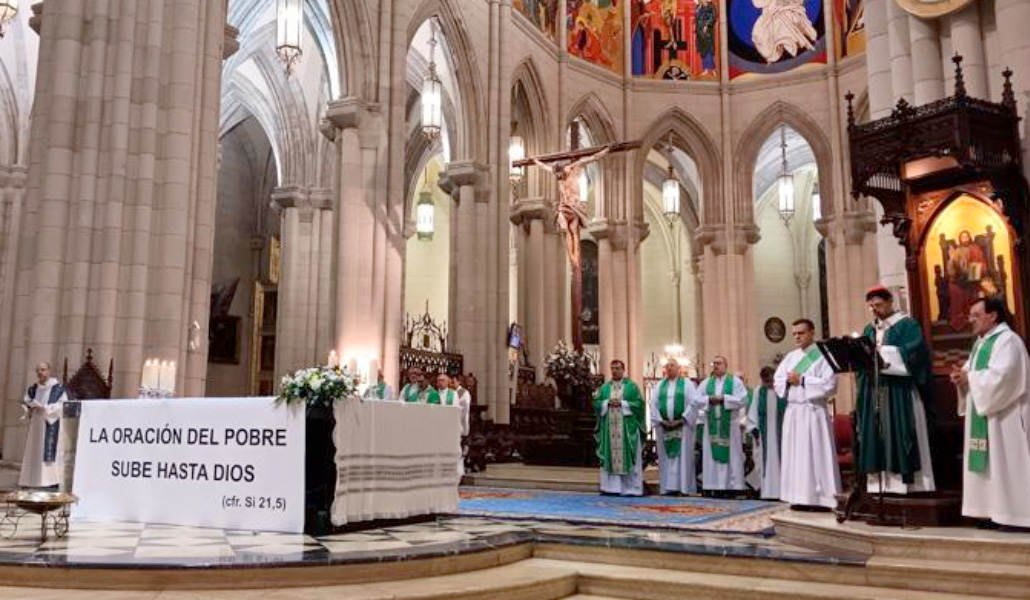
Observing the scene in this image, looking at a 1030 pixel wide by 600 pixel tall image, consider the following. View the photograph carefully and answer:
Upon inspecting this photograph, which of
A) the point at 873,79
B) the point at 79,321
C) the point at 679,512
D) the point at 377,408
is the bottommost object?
the point at 679,512

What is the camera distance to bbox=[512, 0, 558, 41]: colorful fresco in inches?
842

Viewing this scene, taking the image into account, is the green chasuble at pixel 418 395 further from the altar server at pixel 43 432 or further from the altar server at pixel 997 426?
the altar server at pixel 997 426

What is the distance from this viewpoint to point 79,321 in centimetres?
1047

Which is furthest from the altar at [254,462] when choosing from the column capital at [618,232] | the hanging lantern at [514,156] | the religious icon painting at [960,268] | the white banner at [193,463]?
the column capital at [618,232]

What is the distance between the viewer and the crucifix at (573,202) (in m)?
17.2

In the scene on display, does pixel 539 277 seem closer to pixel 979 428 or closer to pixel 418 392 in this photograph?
pixel 418 392

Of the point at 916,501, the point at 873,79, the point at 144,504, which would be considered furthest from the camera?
the point at 873,79

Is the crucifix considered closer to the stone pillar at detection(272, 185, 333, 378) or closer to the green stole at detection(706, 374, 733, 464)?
the stone pillar at detection(272, 185, 333, 378)

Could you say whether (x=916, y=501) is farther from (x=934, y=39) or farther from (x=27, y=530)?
(x=27, y=530)

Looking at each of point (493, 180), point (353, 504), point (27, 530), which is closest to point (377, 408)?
point (353, 504)

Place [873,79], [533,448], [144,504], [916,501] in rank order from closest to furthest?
[916,501]
[144,504]
[873,79]
[533,448]

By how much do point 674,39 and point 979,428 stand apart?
20511 millimetres

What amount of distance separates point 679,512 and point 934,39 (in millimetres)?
4962

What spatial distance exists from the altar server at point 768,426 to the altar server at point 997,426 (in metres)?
4.00
